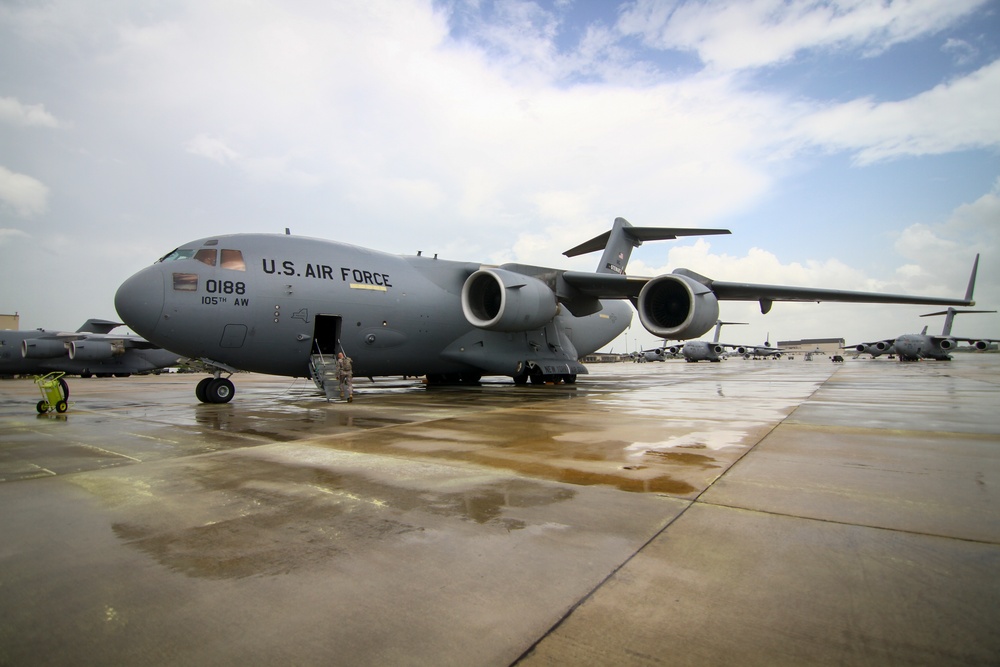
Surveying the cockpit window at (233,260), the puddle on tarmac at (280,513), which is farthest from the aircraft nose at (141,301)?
the puddle on tarmac at (280,513)

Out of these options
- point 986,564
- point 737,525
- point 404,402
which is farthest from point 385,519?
point 404,402

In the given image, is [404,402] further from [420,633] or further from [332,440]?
[420,633]

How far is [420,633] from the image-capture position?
59.5 inches

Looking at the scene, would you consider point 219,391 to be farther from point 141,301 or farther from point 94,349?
point 94,349

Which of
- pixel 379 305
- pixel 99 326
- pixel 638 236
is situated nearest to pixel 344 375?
pixel 379 305

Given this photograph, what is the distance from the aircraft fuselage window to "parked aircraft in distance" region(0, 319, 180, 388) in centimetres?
1736

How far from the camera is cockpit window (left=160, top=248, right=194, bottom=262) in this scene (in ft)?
28.7

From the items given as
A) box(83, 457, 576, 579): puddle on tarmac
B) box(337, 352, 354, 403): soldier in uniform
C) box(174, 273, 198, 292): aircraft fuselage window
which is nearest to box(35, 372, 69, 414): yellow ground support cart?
box(174, 273, 198, 292): aircraft fuselage window

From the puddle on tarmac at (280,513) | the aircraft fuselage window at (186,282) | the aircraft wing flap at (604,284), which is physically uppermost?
the aircraft wing flap at (604,284)

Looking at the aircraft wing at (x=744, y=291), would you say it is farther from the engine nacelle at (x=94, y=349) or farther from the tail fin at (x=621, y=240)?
the engine nacelle at (x=94, y=349)

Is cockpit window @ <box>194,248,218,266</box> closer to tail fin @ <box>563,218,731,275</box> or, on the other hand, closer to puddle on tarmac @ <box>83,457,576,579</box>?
puddle on tarmac @ <box>83,457,576,579</box>

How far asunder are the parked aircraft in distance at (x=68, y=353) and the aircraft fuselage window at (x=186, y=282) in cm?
1736

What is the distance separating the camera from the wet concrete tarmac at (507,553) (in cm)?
145

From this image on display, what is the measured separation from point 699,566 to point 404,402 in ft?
25.4
